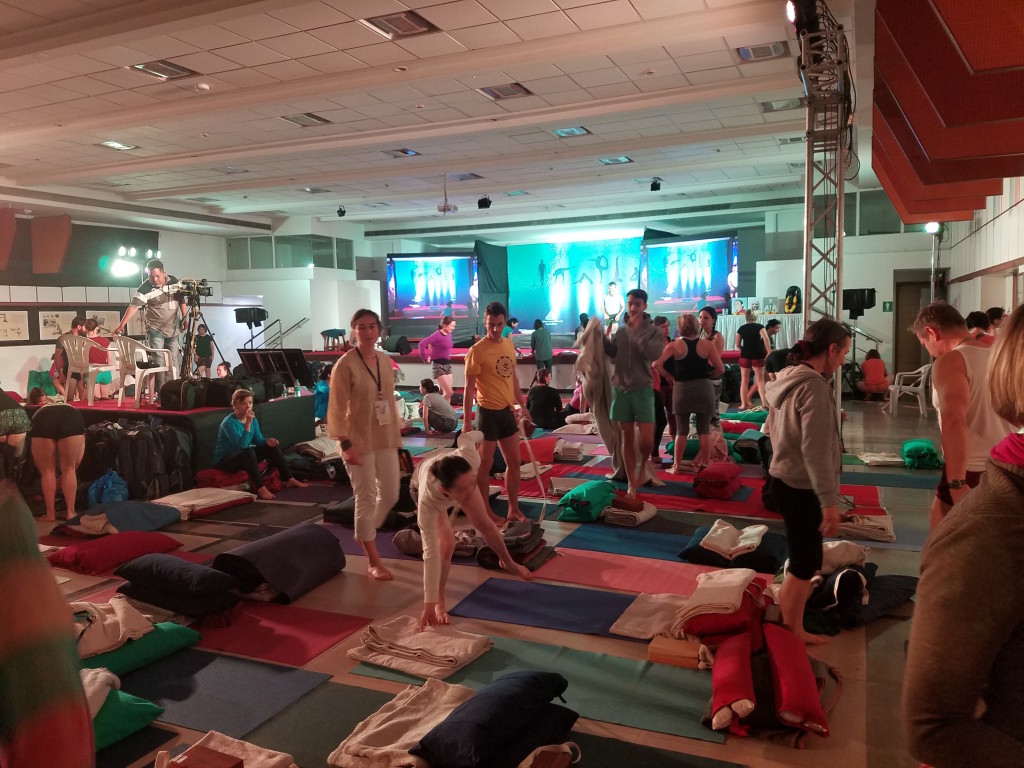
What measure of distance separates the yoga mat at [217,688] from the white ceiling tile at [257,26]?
5.39 m

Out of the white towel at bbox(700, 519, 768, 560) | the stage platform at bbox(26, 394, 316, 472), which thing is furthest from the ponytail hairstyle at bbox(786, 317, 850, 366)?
the stage platform at bbox(26, 394, 316, 472)

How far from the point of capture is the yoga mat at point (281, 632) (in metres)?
3.90

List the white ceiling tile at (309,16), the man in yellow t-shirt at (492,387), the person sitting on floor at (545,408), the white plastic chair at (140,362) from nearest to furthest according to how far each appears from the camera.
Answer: the man in yellow t-shirt at (492,387) < the white ceiling tile at (309,16) < the white plastic chair at (140,362) < the person sitting on floor at (545,408)

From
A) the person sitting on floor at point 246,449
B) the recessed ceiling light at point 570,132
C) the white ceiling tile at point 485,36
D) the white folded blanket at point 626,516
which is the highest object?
the recessed ceiling light at point 570,132

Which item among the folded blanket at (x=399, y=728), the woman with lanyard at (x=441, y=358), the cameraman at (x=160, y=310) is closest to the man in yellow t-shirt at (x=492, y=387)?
the folded blanket at (x=399, y=728)

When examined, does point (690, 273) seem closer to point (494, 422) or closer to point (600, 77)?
point (600, 77)

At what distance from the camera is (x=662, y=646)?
369cm

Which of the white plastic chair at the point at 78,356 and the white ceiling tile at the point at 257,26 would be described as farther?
the white plastic chair at the point at 78,356

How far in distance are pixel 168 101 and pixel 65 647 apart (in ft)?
33.0

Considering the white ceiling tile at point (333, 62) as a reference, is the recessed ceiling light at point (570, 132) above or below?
above

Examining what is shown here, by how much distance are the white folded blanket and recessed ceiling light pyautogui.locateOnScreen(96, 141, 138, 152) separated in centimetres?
962

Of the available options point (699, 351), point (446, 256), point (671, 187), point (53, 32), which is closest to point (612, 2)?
point (699, 351)

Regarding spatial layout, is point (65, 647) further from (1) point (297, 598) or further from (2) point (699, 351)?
(2) point (699, 351)

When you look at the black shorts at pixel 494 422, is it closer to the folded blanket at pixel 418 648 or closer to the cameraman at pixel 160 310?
the folded blanket at pixel 418 648
